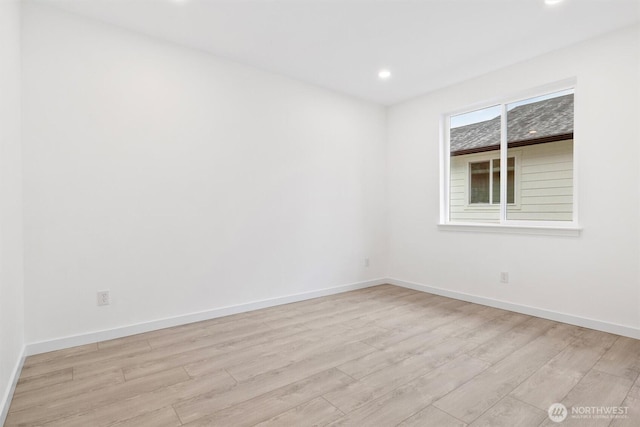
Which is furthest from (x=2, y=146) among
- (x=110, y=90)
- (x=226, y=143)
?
(x=226, y=143)

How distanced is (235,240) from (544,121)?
3.42 meters

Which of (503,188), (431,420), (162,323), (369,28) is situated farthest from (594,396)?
(162,323)

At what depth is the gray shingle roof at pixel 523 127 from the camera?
127 inches

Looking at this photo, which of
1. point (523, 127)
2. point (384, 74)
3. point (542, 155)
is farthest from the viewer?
point (384, 74)

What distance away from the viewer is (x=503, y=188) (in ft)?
12.0

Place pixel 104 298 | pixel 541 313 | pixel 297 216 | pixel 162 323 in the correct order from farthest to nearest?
1. pixel 297 216
2. pixel 541 313
3. pixel 162 323
4. pixel 104 298

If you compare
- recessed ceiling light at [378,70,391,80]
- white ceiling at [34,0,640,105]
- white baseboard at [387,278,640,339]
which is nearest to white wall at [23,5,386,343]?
white ceiling at [34,0,640,105]

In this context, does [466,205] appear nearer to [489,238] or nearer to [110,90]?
[489,238]

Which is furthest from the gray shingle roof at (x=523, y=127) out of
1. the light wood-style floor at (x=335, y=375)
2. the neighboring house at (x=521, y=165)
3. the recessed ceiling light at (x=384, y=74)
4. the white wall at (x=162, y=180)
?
the light wood-style floor at (x=335, y=375)

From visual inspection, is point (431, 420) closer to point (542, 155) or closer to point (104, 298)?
point (104, 298)

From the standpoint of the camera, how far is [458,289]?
12.9ft

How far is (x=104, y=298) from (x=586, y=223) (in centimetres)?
422

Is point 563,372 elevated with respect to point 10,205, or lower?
lower

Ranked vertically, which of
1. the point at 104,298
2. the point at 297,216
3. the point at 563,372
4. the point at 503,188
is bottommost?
the point at 563,372
